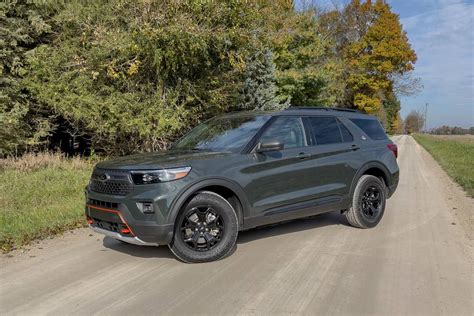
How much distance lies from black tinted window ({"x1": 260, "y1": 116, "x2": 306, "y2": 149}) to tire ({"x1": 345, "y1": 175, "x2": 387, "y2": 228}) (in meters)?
1.35

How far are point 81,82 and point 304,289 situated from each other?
1038 centimetres

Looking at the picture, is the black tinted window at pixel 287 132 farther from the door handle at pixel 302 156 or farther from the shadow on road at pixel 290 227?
the shadow on road at pixel 290 227

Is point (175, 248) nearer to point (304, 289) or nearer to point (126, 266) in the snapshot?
point (126, 266)

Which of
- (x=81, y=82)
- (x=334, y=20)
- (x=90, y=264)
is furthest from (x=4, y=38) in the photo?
(x=334, y=20)

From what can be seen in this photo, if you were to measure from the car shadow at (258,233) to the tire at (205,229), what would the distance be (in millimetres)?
335

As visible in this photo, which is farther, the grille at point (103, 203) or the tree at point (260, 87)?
the tree at point (260, 87)

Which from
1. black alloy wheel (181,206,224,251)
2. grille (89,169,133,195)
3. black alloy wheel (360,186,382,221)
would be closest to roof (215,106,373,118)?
black alloy wheel (360,186,382,221)

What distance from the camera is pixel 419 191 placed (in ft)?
37.0

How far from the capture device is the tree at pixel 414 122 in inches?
6184

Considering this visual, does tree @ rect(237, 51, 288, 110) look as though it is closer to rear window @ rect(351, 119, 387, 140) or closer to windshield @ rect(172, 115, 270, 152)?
rear window @ rect(351, 119, 387, 140)

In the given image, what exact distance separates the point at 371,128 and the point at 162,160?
13.0ft

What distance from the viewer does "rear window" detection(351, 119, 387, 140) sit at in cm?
748

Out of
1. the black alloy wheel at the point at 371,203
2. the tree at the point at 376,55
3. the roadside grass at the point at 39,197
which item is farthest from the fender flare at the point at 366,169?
the tree at the point at 376,55

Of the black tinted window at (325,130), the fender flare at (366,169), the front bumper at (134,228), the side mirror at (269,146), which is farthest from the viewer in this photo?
the fender flare at (366,169)
